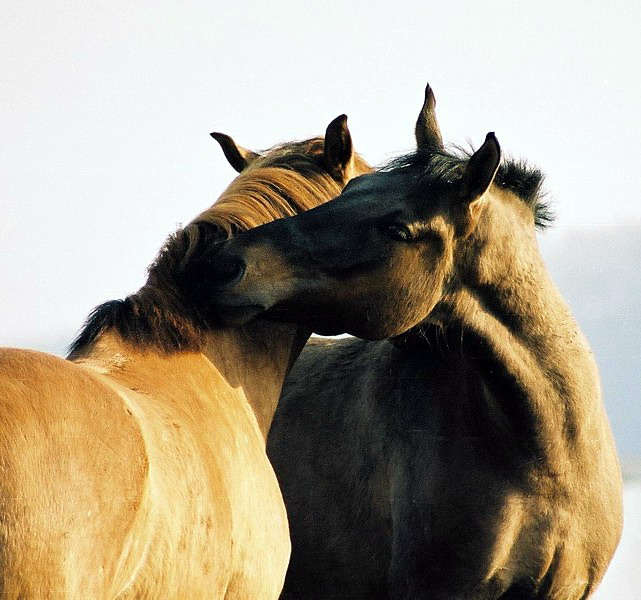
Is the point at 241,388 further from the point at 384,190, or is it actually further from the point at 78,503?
the point at 78,503

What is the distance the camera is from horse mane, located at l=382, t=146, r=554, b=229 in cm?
557

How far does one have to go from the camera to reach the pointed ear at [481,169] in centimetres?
536

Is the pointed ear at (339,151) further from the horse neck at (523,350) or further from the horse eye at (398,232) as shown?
the horse neck at (523,350)

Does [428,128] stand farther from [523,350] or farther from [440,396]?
[440,396]

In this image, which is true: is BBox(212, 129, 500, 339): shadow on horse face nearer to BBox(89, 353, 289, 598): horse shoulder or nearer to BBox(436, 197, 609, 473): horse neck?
BBox(436, 197, 609, 473): horse neck

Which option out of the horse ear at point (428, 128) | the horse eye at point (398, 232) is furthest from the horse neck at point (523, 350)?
the horse ear at point (428, 128)

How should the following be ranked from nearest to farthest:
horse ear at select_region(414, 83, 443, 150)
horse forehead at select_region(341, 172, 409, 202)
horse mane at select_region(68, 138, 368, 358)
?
horse mane at select_region(68, 138, 368, 358) < horse forehead at select_region(341, 172, 409, 202) < horse ear at select_region(414, 83, 443, 150)

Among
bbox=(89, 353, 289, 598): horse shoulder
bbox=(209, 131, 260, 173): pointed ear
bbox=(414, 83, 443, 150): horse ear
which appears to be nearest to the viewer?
bbox=(89, 353, 289, 598): horse shoulder

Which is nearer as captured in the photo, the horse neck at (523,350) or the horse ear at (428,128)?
the horse neck at (523,350)

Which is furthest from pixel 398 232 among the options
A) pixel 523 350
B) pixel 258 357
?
pixel 523 350

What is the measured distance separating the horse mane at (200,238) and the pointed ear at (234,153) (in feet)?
0.96

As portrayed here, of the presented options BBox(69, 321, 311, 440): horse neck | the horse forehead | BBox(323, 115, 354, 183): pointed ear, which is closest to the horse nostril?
BBox(69, 321, 311, 440): horse neck

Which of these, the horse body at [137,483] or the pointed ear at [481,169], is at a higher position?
the pointed ear at [481,169]

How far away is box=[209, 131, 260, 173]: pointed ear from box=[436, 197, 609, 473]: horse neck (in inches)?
48.2
